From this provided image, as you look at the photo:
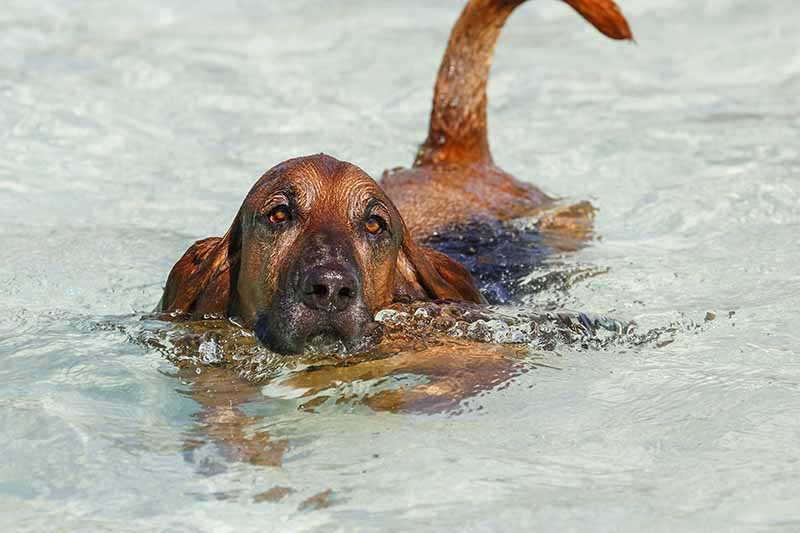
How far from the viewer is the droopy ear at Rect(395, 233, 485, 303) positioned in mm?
5332

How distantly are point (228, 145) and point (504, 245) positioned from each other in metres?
3.33

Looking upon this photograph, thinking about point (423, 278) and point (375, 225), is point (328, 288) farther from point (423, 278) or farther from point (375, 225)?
point (423, 278)

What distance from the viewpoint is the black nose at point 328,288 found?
15.0 feet

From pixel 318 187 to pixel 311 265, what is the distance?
0.50m

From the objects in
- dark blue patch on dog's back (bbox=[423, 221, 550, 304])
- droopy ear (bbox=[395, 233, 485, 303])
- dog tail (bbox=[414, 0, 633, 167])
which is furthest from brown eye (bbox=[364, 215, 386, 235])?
dog tail (bbox=[414, 0, 633, 167])

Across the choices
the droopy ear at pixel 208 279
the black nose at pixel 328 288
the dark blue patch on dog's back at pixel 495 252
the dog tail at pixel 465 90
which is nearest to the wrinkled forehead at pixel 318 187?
the droopy ear at pixel 208 279

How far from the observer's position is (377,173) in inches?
342

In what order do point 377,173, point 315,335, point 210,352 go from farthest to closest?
point 377,173, point 210,352, point 315,335

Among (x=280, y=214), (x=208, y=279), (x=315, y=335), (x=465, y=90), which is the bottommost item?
(x=315, y=335)

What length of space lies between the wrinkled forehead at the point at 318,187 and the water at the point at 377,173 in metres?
0.75

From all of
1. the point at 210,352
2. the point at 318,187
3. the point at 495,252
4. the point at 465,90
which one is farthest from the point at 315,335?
the point at 465,90

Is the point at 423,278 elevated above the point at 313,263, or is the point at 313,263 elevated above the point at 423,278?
the point at 313,263

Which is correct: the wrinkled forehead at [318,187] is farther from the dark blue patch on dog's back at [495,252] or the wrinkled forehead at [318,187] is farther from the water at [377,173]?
the dark blue patch on dog's back at [495,252]

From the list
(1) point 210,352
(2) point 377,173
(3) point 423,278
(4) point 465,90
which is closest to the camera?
(1) point 210,352
